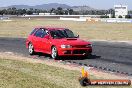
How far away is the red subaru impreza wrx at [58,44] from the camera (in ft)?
65.4

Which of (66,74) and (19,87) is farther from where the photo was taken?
(66,74)

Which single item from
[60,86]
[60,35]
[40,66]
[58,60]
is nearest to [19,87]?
Answer: [60,86]

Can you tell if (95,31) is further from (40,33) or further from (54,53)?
Result: (54,53)

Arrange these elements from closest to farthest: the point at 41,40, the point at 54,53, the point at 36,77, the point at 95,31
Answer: the point at 36,77, the point at 54,53, the point at 41,40, the point at 95,31

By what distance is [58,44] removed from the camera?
65.7 ft

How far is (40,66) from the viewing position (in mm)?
15836

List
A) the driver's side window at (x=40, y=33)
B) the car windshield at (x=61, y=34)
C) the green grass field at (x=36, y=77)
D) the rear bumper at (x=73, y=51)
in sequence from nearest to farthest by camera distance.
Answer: the green grass field at (x=36, y=77)
the rear bumper at (x=73, y=51)
the car windshield at (x=61, y=34)
the driver's side window at (x=40, y=33)

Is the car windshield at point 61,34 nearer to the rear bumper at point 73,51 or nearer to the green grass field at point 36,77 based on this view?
the rear bumper at point 73,51

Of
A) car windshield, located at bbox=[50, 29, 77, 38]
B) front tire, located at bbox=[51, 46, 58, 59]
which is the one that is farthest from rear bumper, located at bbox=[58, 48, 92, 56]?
car windshield, located at bbox=[50, 29, 77, 38]

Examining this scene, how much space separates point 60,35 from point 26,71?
22.2 feet

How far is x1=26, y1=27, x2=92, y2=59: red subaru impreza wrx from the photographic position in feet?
65.4

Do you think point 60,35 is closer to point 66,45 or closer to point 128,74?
point 66,45

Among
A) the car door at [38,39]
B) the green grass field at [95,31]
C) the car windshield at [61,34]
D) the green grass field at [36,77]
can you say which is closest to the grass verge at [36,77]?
the green grass field at [36,77]

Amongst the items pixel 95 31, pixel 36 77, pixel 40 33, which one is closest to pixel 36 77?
pixel 36 77
